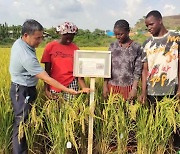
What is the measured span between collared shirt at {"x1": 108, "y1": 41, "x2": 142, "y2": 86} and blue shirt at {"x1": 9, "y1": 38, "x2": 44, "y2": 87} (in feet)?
2.72

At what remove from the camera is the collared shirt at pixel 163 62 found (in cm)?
319

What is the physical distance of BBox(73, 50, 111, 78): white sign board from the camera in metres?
3.14

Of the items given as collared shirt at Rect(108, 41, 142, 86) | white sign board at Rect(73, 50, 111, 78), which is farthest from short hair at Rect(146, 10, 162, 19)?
white sign board at Rect(73, 50, 111, 78)

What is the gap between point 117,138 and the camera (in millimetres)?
3217

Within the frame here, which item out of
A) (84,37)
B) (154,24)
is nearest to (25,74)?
(154,24)

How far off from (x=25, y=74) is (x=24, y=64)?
145 mm

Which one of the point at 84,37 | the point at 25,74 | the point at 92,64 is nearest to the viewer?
the point at 25,74

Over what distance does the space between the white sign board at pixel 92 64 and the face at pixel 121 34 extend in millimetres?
240

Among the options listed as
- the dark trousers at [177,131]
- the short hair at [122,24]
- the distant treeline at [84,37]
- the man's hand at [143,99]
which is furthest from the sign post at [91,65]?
the distant treeline at [84,37]

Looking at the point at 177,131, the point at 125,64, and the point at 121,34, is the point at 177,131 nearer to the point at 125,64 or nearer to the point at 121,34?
the point at 125,64

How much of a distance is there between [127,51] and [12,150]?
5.14ft

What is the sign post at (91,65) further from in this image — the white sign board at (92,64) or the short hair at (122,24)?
the short hair at (122,24)

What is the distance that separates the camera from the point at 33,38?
290 cm

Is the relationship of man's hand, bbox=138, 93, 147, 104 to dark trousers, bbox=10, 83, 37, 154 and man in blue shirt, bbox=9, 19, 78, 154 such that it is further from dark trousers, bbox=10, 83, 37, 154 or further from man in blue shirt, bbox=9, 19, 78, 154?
dark trousers, bbox=10, 83, 37, 154
